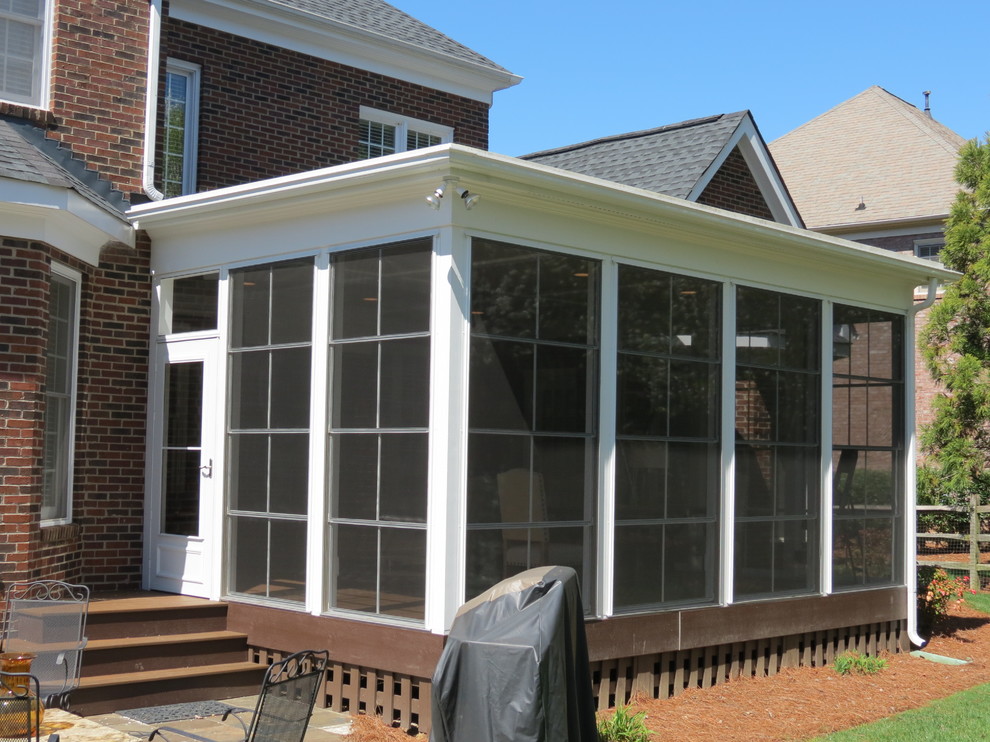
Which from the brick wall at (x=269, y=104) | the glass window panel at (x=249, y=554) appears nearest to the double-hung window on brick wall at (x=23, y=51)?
the brick wall at (x=269, y=104)

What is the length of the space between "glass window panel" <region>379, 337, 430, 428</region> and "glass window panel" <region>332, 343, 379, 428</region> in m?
0.09

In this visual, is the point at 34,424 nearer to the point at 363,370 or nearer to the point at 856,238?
the point at 363,370

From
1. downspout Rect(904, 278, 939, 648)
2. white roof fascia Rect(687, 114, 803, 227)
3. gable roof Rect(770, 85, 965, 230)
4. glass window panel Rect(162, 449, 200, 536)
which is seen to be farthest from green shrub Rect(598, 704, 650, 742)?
gable roof Rect(770, 85, 965, 230)

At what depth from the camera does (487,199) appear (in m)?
7.87

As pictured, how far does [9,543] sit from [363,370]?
2.96m

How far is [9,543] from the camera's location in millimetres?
8453

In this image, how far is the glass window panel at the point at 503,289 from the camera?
7883 mm

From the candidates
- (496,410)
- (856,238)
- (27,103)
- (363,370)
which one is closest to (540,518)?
(496,410)

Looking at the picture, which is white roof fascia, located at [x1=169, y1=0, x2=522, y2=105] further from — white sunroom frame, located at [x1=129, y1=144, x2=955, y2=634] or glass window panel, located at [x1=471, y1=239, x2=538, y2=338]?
glass window panel, located at [x1=471, y1=239, x2=538, y2=338]

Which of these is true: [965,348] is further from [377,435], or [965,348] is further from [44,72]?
[44,72]

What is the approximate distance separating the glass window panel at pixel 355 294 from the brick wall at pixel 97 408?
231 centimetres

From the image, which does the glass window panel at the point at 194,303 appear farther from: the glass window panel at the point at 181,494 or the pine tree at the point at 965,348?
the pine tree at the point at 965,348

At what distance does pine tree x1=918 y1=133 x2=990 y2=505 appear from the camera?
60.6ft

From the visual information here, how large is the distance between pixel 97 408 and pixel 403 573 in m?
3.52
